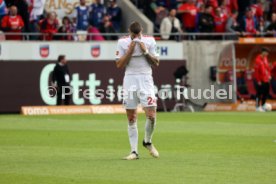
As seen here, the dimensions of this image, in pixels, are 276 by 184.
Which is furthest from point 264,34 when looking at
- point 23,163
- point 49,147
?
point 23,163

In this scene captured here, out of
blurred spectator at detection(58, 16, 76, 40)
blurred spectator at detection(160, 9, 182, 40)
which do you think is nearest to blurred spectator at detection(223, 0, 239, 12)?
blurred spectator at detection(160, 9, 182, 40)

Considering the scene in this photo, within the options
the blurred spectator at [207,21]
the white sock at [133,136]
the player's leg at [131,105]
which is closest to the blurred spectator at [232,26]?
the blurred spectator at [207,21]

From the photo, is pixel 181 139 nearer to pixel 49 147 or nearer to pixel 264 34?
pixel 49 147

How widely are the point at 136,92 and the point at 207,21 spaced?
2071 cm

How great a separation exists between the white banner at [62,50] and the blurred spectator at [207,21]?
5.03 ft

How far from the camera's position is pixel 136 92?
15.7 metres

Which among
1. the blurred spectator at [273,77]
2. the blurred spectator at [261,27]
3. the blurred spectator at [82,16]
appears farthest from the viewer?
the blurred spectator at [261,27]

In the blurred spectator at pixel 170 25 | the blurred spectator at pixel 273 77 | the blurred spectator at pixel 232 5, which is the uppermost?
the blurred spectator at pixel 232 5

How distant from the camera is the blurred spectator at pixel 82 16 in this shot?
33875 mm

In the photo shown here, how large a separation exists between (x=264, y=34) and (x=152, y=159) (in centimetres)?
2245

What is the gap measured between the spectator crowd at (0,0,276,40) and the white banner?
40 centimetres

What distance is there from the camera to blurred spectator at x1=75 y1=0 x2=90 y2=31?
33875 millimetres

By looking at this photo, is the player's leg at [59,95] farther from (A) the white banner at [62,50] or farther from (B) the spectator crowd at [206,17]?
(B) the spectator crowd at [206,17]

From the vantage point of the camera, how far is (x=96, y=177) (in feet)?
41.9
